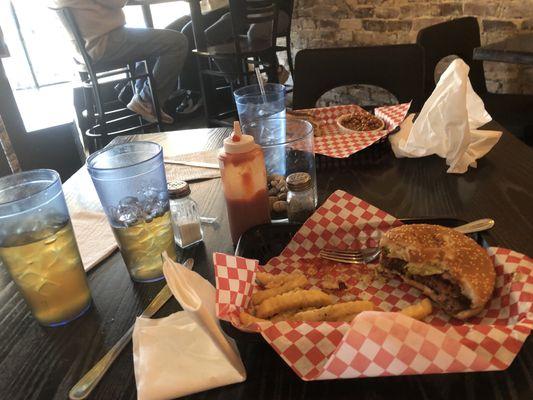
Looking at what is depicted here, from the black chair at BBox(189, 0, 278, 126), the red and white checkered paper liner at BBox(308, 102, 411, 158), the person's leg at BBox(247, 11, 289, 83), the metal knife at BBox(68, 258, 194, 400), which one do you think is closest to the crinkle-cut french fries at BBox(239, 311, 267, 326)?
the metal knife at BBox(68, 258, 194, 400)

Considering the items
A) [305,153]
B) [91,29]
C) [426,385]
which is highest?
[91,29]

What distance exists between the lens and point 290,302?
673mm

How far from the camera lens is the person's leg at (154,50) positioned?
10.1ft

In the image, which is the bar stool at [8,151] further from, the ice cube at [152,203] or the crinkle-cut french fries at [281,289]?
the crinkle-cut french fries at [281,289]

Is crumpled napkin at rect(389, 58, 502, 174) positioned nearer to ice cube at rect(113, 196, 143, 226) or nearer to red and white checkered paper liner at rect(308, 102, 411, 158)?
red and white checkered paper liner at rect(308, 102, 411, 158)

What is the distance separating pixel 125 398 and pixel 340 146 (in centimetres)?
91

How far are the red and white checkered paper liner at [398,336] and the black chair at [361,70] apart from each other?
1.17m

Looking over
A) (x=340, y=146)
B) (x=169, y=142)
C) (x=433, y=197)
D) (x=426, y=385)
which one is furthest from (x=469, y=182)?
(x=169, y=142)

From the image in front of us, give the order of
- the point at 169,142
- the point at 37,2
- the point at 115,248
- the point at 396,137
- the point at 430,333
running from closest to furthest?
the point at 430,333 < the point at 115,248 < the point at 396,137 < the point at 169,142 < the point at 37,2

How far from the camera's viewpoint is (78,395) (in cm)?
60

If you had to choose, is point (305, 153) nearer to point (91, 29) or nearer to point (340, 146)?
point (340, 146)

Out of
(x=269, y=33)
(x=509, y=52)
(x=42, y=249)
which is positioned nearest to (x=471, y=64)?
(x=509, y=52)

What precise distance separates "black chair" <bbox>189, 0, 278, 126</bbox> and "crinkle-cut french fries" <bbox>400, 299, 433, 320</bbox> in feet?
7.52

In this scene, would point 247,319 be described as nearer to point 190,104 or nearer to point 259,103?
point 259,103
